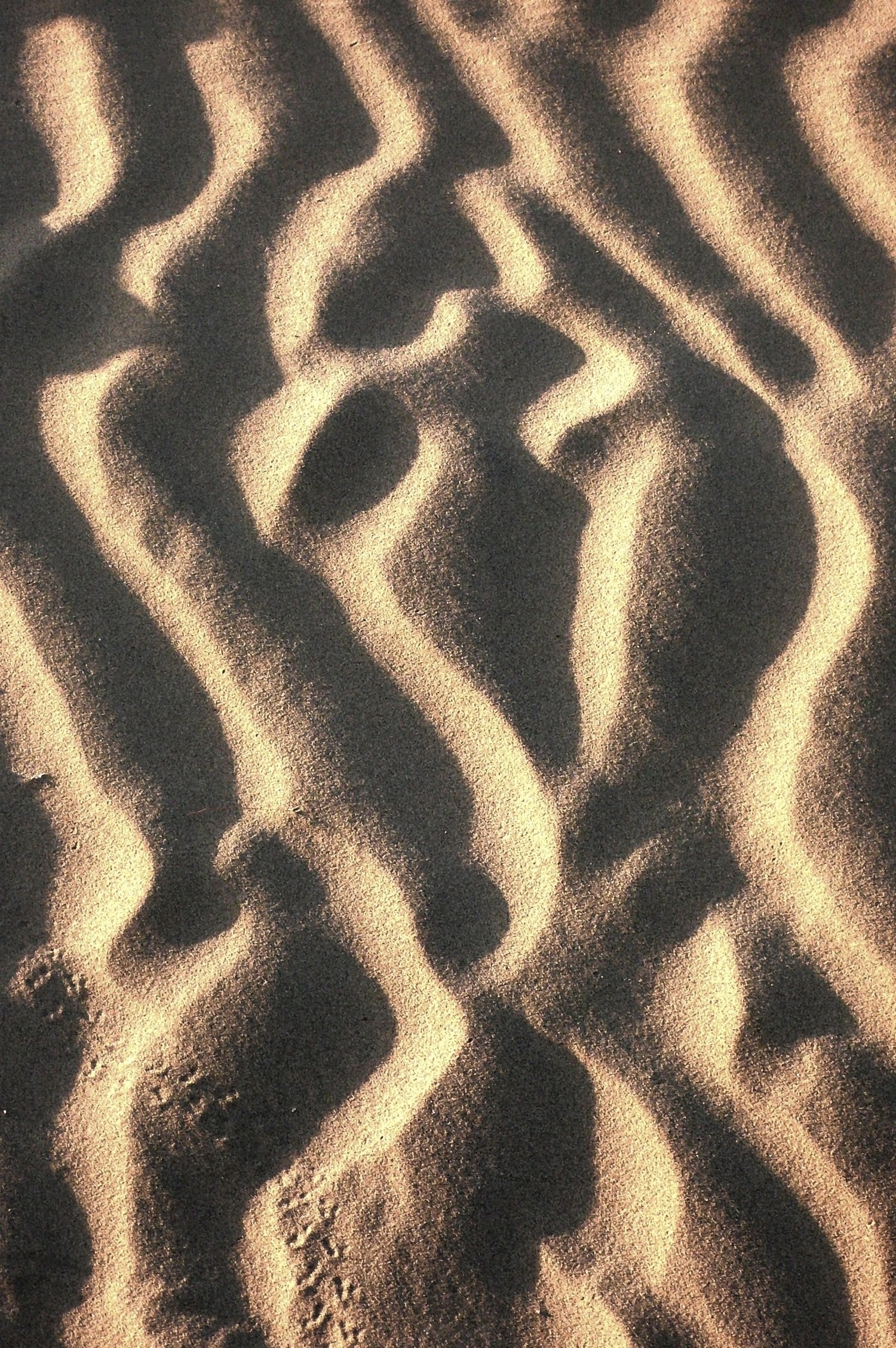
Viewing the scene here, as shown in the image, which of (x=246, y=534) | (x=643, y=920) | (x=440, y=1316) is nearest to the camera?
(x=440, y=1316)

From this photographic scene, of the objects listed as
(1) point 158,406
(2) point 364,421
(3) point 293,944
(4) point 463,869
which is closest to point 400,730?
(4) point 463,869

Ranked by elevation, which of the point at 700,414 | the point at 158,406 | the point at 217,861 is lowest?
the point at 217,861

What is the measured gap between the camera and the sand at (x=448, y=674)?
3.97ft

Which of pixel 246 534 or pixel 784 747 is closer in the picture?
pixel 784 747

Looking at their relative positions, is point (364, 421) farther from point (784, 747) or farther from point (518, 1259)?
point (518, 1259)

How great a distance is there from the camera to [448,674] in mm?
1396

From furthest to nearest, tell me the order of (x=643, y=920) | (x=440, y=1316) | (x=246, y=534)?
1. (x=246, y=534)
2. (x=643, y=920)
3. (x=440, y=1316)

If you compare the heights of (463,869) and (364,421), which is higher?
(364,421)

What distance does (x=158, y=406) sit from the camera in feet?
5.01

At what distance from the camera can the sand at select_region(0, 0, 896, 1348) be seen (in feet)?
3.97

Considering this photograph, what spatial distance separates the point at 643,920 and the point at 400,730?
1.26 feet

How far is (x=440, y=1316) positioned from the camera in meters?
1.19

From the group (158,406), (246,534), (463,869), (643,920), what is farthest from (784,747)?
(158,406)

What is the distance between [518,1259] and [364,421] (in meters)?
1.08
